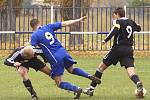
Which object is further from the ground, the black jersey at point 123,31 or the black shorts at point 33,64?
the black jersey at point 123,31

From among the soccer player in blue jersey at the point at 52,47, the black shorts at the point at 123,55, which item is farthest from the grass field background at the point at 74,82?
the black shorts at the point at 123,55

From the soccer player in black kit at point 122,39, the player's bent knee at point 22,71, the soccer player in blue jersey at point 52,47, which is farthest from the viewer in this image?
the soccer player in black kit at point 122,39

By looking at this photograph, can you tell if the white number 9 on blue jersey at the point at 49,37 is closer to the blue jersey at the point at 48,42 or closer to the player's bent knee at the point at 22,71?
the blue jersey at the point at 48,42

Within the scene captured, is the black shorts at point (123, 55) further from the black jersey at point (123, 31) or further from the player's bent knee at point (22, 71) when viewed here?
the player's bent knee at point (22, 71)

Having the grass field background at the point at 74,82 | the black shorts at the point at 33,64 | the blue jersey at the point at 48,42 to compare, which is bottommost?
the grass field background at the point at 74,82

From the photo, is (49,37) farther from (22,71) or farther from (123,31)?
(123,31)

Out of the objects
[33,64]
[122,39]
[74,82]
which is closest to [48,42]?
[33,64]

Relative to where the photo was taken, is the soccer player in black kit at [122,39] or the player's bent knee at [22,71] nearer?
the player's bent knee at [22,71]

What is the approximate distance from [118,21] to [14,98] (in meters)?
2.52

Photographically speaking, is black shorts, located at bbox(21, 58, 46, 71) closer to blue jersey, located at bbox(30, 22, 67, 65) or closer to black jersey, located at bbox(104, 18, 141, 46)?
blue jersey, located at bbox(30, 22, 67, 65)

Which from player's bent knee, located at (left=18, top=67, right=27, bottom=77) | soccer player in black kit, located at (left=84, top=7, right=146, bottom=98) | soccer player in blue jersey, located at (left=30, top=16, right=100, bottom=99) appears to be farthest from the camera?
soccer player in black kit, located at (left=84, top=7, right=146, bottom=98)

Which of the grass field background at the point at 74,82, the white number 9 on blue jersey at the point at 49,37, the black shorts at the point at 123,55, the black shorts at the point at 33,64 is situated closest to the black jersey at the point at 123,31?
the black shorts at the point at 123,55

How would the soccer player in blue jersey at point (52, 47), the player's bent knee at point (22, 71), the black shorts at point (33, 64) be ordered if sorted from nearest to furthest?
1. the soccer player in blue jersey at point (52, 47)
2. the player's bent knee at point (22, 71)
3. the black shorts at point (33, 64)

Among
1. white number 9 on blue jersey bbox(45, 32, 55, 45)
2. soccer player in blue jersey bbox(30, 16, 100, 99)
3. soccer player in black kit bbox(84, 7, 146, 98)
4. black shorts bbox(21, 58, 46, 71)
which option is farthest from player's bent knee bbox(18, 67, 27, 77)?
soccer player in black kit bbox(84, 7, 146, 98)
